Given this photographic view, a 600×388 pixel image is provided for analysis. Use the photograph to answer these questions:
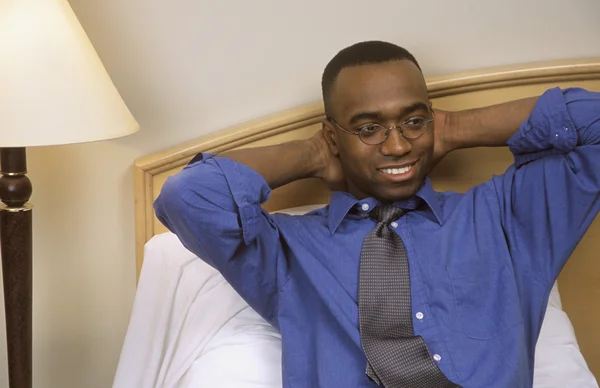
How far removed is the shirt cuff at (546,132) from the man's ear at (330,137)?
0.31 meters

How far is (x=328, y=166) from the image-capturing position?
4.97 ft

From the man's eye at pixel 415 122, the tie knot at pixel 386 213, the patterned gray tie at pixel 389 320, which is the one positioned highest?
the man's eye at pixel 415 122

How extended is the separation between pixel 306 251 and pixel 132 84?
623 mm

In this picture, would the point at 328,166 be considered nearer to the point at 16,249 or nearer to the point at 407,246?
the point at 407,246

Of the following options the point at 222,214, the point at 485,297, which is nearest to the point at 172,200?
the point at 222,214

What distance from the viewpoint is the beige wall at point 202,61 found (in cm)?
168

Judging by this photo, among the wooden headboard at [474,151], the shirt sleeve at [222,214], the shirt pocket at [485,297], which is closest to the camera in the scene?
the shirt sleeve at [222,214]

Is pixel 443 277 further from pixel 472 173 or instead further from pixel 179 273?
pixel 179 273

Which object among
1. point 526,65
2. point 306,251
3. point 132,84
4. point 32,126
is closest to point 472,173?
point 526,65

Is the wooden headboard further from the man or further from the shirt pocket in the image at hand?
the shirt pocket

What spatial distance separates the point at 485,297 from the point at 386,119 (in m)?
0.34

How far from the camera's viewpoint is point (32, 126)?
1393 millimetres

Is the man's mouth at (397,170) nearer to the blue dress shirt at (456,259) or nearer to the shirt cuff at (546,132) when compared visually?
the blue dress shirt at (456,259)

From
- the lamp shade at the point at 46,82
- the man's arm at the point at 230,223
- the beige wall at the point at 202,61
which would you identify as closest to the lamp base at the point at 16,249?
the lamp shade at the point at 46,82
